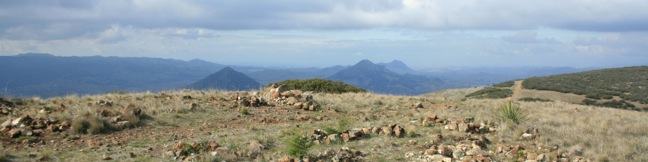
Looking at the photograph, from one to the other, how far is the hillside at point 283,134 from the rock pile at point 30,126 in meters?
0.03

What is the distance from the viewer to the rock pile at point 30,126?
603 inches

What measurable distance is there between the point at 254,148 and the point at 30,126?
7009mm

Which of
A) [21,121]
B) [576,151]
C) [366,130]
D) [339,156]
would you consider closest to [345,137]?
[366,130]

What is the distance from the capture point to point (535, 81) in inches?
3661

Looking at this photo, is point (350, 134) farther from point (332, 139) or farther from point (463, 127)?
point (463, 127)

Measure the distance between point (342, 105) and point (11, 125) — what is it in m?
11.9

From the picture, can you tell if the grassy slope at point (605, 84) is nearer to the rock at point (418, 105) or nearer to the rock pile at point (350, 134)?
the rock at point (418, 105)

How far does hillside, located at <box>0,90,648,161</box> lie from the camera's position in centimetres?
1285

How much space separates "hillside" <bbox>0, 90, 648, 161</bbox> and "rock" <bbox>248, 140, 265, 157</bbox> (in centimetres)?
3

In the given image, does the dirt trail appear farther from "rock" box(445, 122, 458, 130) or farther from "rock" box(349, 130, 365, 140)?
"rock" box(349, 130, 365, 140)

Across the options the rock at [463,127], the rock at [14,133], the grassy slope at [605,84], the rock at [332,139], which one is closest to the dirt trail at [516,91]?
the grassy slope at [605,84]

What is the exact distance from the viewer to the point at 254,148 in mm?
13180

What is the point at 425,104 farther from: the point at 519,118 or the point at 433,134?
the point at 433,134

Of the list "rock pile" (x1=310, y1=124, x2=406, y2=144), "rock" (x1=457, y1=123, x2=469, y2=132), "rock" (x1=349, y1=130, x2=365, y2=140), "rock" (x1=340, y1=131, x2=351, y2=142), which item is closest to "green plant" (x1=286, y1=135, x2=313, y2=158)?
"rock pile" (x1=310, y1=124, x2=406, y2=144)
